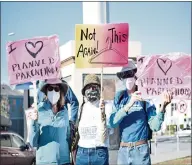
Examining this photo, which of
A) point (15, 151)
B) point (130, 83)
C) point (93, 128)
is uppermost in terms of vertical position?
point (130, 83)

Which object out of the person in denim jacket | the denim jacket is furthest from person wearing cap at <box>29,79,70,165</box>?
the person in denim jacket

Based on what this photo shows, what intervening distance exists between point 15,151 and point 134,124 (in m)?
6.97

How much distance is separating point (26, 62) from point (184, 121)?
49.2 metres

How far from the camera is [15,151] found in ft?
40.1

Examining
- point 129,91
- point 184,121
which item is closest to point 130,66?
point 129,91

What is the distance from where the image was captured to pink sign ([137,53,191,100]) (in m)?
6.20

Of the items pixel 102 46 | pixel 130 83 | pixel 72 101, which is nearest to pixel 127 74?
pixel 130 83

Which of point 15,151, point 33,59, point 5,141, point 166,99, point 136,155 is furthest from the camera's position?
point 5,141

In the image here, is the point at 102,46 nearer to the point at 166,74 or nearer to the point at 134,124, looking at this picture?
the point at 166,74

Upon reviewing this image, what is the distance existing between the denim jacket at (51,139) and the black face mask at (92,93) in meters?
0.44

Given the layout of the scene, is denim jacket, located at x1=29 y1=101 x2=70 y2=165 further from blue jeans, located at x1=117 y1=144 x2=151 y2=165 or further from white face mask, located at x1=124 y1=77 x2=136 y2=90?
white face mask, located at x1=124 y1=77 x2=136 y2=90

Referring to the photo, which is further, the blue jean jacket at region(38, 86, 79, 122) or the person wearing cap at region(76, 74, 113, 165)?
the blue jean jacket at region(38, 86, 79, 122)

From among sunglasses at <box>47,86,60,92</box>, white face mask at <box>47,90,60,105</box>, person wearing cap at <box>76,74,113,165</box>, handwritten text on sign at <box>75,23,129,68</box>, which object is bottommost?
person wearing cap at <box>76,74,113,165</box>

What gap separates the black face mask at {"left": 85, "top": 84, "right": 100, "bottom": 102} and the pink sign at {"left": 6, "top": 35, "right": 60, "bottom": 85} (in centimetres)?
44
